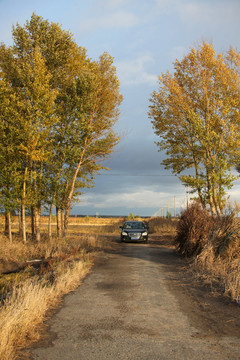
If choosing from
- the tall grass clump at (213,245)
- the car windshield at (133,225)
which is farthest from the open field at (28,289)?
the car windshield at (133,225)

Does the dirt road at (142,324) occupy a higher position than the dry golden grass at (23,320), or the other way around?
the dry golden grass at (23,320)

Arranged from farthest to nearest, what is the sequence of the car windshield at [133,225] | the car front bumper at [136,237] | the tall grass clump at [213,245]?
1. the car windshield at [133,225]
2. the car front bumper at [136,237]
3. the tall grass clump at [213,245]

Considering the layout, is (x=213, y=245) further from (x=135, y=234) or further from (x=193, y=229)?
(x=135, y=234)

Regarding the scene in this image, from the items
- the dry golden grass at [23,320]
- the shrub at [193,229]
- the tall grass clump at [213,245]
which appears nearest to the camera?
the dry golden grass at [23,320]

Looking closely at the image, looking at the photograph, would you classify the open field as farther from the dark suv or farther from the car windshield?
the car windshield

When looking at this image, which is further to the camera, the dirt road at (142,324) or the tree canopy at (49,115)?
the tree canopy at (49,115)

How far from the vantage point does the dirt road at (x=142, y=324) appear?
4203mm

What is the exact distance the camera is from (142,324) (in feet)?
17.4

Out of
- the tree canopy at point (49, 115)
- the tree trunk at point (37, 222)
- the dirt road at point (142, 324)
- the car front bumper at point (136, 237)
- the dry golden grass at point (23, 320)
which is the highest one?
the tree canopy at point (49, 115)

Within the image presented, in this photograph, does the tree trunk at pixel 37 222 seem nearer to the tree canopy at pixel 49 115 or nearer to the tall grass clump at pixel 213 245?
the tree canopy at pixel 49 115

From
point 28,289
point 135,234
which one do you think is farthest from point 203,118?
point 28,289

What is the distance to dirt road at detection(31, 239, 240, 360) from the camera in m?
4.20

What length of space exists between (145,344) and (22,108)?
47.9 feet

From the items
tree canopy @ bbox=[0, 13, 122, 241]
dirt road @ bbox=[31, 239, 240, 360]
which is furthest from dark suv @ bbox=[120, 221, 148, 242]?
dirt road @ bbox=[31, 239, 240, 360]
